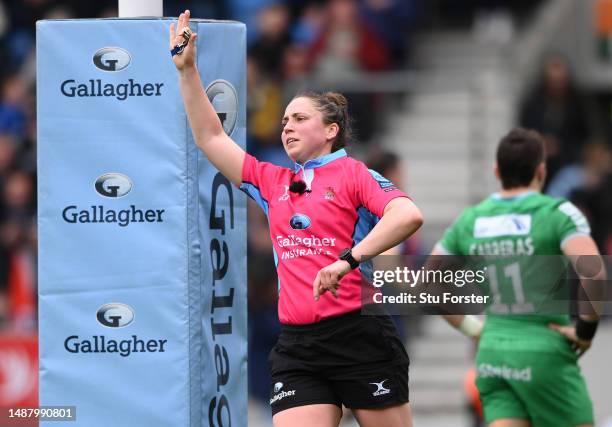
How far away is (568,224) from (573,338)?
64 cm

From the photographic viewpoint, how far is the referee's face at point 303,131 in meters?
7.41

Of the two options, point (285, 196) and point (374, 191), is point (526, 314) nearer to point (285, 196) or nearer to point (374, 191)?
point (374, 191)

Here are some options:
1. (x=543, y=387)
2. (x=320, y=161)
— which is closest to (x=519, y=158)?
(x=543, y=387)

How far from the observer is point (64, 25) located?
7.61 metres

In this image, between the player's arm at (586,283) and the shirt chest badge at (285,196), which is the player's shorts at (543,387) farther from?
the shirt chest badge at (285,196)

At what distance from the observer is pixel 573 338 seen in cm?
848

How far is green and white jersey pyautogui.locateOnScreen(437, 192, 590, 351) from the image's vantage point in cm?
852

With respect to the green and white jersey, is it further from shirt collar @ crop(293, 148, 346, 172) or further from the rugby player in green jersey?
shirt collar @ crop(293, 148, 346, 172)

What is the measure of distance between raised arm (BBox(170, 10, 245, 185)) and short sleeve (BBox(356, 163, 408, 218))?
0.61 m

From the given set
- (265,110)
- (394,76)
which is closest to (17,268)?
(265,110)

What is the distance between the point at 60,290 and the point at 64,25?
52.1 inches

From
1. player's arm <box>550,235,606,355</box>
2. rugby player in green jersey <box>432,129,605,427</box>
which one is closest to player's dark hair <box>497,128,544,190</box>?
rugby player in green jersey <box>432,129,605,427</box>

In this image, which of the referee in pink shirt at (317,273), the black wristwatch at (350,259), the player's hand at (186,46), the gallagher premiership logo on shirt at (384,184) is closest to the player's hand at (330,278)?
the black wristwatch at (350,259)

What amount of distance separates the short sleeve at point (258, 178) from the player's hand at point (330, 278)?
76cm
